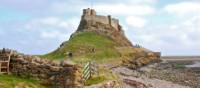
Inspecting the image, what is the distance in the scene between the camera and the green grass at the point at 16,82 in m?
39.6

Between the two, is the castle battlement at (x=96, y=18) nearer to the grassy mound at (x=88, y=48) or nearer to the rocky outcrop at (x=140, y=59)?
the grassy mound at (x=88, y=48)

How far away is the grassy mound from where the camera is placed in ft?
376

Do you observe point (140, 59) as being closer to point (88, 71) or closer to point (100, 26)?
point (100, 26)

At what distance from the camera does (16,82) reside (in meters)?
40.8

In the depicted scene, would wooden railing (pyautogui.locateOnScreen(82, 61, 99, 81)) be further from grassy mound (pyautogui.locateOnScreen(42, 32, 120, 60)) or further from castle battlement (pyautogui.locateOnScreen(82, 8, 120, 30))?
castle battlement (pyautogui.locateOnScreen(82, 8, 120, 30))

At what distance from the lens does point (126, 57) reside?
125 m

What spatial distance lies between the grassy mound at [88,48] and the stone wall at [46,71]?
63110mm

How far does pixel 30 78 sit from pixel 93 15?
105 meters

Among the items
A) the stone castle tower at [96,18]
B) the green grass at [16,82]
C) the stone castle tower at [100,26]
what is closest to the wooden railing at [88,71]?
the green grass at [16,82]

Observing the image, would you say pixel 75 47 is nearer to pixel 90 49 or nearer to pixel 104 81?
pixel 90 49

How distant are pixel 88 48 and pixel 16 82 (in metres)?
83.1

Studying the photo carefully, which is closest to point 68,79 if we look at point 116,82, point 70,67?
point 70,67

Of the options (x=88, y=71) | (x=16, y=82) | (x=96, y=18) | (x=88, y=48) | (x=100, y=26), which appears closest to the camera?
(x=16, y=82)

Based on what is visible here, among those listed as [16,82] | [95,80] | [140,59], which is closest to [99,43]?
[140,59]
